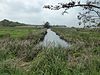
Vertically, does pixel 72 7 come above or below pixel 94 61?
above

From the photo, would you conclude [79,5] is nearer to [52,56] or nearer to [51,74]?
[52,56]

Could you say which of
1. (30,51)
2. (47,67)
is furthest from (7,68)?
(30,51)

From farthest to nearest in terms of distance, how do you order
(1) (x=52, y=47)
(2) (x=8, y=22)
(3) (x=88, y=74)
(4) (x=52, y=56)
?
(2) (x=8, y=22) → (1) (x=52, y=47) → (4) (x=52, y=56) → (3) (x=88, y=74)

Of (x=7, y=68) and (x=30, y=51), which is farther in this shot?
(x=30, y=51)

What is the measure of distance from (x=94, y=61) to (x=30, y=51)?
9103 millimetres

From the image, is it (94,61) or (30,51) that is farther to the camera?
(30,51)

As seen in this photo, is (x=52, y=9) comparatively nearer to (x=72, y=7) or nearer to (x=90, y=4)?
(x=72, y=7)

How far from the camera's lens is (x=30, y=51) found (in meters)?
15.6

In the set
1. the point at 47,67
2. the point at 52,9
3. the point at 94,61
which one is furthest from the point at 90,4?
the point at 47,67

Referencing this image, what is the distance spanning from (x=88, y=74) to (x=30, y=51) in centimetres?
1018

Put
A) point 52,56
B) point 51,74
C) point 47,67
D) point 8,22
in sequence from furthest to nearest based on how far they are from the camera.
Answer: point 8,22
point 52,56
point 47,67
point 51,74

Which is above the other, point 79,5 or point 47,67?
point 79,5

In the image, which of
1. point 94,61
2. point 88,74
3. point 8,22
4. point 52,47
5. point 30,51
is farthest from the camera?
point 8,22

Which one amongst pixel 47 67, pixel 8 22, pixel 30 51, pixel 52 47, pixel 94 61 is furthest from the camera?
pixel 8 22
